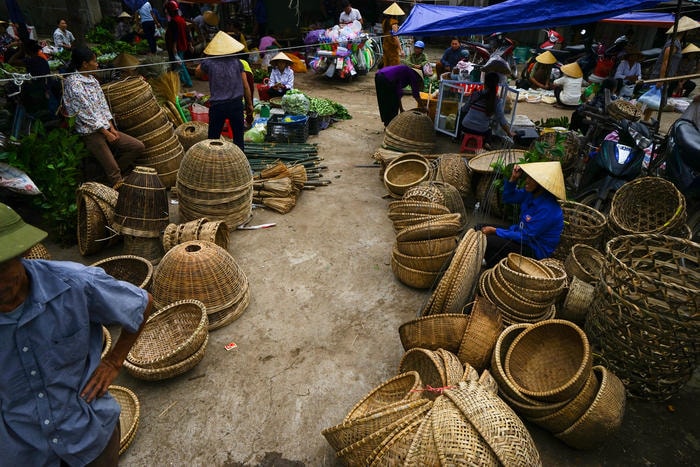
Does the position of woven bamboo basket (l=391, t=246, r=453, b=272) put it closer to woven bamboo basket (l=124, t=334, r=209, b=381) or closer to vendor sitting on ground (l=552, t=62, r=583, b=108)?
woven bamboo basket (l=124, t=334, r=209, b=381)

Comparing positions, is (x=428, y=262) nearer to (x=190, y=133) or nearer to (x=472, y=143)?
(x=472, y=143)

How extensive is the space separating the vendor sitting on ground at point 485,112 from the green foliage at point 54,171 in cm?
554

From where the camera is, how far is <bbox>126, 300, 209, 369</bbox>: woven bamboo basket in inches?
121

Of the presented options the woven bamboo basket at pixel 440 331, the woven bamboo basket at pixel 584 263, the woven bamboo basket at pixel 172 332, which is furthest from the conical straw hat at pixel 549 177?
the woven bamboo basket at pixel 172 332

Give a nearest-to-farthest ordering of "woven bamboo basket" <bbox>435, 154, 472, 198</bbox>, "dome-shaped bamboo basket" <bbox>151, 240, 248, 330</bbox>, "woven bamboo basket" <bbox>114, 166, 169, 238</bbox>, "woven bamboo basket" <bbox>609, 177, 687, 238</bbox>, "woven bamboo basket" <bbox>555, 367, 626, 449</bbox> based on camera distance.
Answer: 1. "woven bamboo basket" <bbox>555, 367, 626, 449</bbox>
2. "dome-shaped bamboo basket" <bbox>151, 240, 248, 330</bbox>
3. "woven bamboo basket" <bbox>114, 166, 169, 238</bbox>
4. "woven bamboo basket" <bbox>609, 177, 687, 238</bbox>
5. "woven bamboo basket" <bbox>435, 154, 472, 198</bbox>

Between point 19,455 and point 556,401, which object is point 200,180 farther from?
point 556,401

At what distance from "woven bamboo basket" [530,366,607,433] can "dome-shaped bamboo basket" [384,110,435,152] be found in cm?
481

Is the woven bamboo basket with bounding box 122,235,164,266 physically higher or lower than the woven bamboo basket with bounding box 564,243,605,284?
higher

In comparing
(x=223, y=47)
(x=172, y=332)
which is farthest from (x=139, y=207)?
(x=223, y=47)

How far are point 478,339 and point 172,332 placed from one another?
7.89 feet

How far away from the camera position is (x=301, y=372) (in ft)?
10.7

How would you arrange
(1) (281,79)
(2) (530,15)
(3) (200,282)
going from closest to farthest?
(3) (200,282), (2) (530,15), (1) (281,79)

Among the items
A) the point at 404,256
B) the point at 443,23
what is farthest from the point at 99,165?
the point at 443,23

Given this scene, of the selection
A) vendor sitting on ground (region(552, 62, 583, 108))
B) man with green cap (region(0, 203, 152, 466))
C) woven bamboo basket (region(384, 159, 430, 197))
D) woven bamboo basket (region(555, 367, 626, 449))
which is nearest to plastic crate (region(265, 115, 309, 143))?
woven bamboo basket (region(384, 159, 430, 197))
